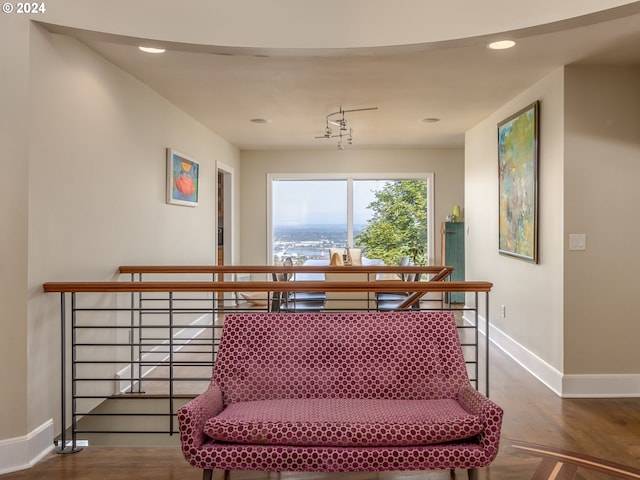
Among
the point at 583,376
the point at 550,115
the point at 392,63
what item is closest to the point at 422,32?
the point at 392,63

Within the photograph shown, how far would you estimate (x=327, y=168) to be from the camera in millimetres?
8172

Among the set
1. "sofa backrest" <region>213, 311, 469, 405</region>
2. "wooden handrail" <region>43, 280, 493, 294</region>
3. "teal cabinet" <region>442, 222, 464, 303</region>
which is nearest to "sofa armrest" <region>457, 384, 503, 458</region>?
"sofa backrest" <region>213, 311, 469, 405</region>

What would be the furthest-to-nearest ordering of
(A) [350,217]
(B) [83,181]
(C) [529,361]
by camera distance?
(A) [350,217] → (C) [529,361] → (B) [83,181]

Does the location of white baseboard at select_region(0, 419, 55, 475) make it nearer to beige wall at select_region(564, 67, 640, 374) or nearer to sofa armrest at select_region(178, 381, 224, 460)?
sofa armrest at select_region(178, 381, 224, 460)

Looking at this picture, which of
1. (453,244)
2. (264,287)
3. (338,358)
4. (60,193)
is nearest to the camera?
(338,358)

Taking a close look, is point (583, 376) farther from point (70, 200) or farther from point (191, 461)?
point (70, 200)

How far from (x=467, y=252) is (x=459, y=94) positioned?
8.37 ft

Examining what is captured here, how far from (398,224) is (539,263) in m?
4.27

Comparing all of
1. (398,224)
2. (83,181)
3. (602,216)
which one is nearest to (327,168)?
(398,224)

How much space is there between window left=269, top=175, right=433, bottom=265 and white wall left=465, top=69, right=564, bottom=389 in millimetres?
2462

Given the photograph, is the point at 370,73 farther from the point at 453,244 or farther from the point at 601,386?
the point at 453,244

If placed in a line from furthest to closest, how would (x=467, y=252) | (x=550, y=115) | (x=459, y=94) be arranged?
(x=467, y=252), (x=459, y=94), (x=550, y=115)

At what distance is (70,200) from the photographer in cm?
305

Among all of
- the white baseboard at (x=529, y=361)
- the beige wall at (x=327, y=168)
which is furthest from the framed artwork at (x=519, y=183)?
the beige wall at (x=327, y=168)
